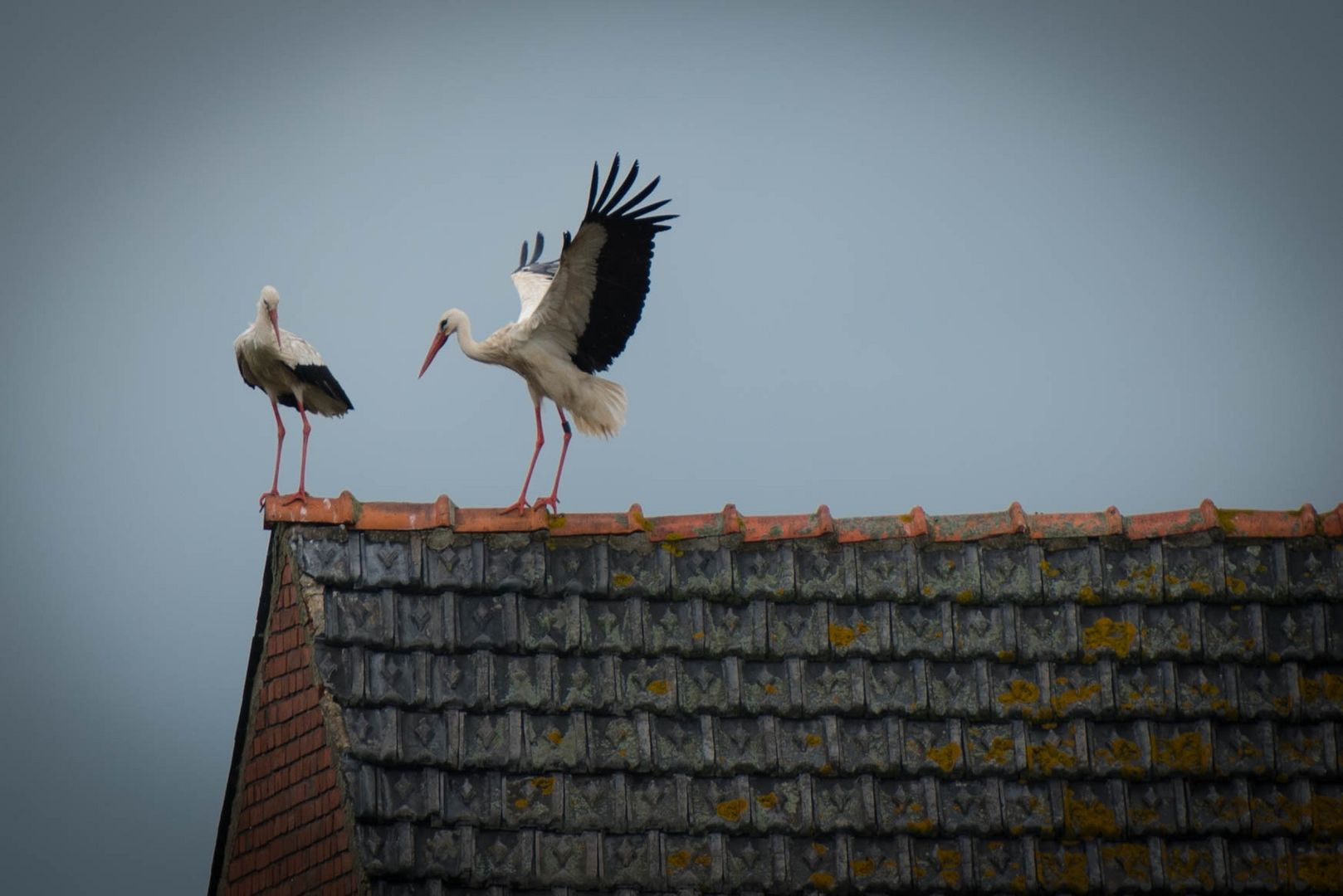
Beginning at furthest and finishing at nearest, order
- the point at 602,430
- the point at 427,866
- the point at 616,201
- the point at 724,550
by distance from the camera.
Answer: the point at 602,430 → the point at 616,201 → the point at 724,550 → the point at 427,866

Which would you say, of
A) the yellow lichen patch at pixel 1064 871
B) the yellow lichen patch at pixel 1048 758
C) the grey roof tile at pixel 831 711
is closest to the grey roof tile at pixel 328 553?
the grey roof tile at pixel 831 711

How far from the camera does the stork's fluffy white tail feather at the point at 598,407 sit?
7.46m

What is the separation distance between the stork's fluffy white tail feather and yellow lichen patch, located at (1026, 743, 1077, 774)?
3317 mm

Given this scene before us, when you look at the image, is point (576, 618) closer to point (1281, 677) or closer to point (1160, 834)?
point (1160, 834)

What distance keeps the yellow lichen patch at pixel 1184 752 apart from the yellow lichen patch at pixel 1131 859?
0.27 meters

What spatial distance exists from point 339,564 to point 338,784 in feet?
2.18

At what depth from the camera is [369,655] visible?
4676 mm

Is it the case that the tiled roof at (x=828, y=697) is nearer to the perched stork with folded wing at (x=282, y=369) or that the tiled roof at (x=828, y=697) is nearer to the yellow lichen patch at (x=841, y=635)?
the yellow lichen patch at (x=841, y=635)

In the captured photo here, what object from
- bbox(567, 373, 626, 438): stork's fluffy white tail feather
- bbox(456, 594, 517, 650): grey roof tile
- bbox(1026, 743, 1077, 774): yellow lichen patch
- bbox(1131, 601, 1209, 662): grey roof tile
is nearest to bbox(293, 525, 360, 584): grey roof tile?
bbox(456, 594, 517, 650): grey roof tile

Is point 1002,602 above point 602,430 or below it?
below

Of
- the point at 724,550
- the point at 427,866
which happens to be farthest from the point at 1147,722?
the point at 427,866

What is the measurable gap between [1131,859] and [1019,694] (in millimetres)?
554

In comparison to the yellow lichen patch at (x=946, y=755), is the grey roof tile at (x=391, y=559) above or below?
above

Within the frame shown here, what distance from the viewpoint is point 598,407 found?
7539 millimetres
